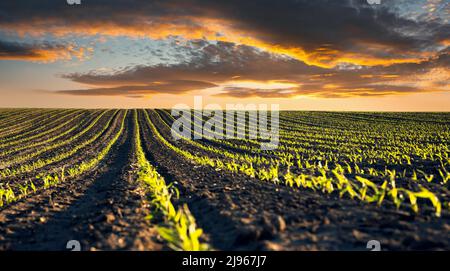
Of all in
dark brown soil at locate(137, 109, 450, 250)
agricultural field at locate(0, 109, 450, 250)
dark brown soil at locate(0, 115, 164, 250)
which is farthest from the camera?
dark brown soil at locate(0, 115, 164, 250)

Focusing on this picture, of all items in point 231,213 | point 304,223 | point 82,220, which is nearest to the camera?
point 304,223

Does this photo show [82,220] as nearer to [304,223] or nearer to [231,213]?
[231,213]

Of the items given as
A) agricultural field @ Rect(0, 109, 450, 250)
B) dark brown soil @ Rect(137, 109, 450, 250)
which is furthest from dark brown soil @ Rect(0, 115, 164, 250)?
dark brown soil @ Rect(137, 109, 450, 250)

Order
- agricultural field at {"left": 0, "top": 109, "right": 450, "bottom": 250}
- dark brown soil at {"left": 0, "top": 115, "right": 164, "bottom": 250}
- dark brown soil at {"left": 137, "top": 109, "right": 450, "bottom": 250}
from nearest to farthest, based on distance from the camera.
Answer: dark brown soil at {"left": 137, "top": 109, "right": 450, "bottom": 250} < agricultural field at {"left": 0, "top": 109, "right": 450, "bottom": 250} < dark brown soil at {"left": 0, "top": 115, "right": 164, "bottom": 250}

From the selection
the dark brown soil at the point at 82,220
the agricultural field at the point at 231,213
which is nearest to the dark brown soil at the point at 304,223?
the agricultural field at the point at 231,213

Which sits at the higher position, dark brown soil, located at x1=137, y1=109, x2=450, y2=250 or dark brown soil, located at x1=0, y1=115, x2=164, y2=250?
dark brown soil, located at x1=137, y1=109, x2=450, y2=250

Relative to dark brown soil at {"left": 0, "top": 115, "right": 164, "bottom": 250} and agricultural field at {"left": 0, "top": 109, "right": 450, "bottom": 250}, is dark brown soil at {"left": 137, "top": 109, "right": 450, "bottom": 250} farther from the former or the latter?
dark brown soil at {"left": 0, "top": 115, "right": 164, "bottom": 250}

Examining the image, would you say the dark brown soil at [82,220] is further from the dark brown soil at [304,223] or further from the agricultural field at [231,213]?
the dark brown soil at [304,223]

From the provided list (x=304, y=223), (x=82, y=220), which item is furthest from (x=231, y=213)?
(x=82, y=220)

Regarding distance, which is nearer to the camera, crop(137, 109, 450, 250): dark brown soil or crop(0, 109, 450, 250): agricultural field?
crop(137, 109, 450, 250): dark brown soil
